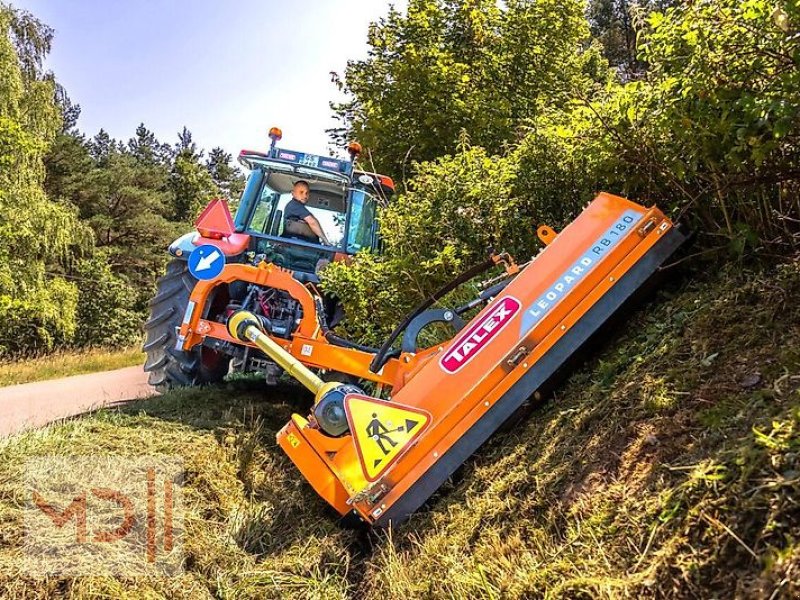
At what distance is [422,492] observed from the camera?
2.84 metres

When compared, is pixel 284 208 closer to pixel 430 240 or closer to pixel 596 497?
pixel 430 240

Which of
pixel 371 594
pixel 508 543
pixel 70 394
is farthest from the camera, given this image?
pixel 70 394

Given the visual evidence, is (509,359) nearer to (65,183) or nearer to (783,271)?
(783,271)

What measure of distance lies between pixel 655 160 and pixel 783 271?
924 mm

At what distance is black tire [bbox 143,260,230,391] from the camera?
17.8ft

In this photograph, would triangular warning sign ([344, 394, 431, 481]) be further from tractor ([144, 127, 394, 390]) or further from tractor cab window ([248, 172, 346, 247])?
tractor cab window ([248, 172, 346, 247])

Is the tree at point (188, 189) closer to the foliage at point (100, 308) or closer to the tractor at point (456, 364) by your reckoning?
the foliage at point (100, 308)

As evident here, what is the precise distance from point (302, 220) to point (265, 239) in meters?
0.38

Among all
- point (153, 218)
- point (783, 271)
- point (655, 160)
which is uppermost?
point (655, 160)

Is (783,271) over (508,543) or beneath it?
over

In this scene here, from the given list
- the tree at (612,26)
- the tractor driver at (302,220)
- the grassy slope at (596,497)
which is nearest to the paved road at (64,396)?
the tractor driver at (302,220)

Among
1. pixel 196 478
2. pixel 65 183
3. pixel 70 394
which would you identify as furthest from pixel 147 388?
pixel 65 183

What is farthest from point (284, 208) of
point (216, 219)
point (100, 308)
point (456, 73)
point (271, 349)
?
point (100, 308)

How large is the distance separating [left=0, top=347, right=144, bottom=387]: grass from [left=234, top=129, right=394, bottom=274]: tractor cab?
6.76 metres
